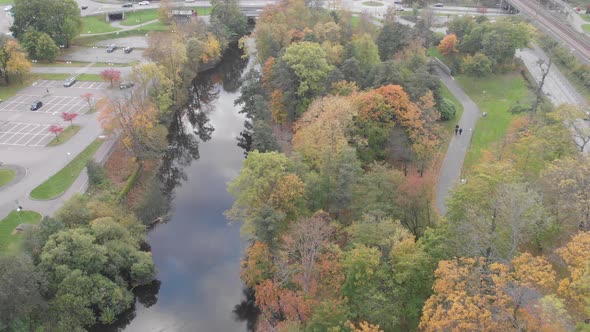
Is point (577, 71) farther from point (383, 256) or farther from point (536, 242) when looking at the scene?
point (383, 256)

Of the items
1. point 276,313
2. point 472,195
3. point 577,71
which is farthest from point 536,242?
point 577,71

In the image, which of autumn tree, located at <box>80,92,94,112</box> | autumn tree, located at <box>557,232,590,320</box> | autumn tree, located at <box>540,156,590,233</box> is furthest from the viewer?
autumn tree, located at <box>80,92,94,112</box>

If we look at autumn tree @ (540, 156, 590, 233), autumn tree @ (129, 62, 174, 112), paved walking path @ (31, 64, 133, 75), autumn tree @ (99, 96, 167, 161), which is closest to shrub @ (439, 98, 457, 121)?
autumn tree @ (540, 156, 590, 233)

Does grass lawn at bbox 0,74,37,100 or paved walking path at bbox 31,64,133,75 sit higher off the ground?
paved walking path at bbox 31,64,133,75

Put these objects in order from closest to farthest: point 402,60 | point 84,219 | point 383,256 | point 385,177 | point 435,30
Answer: point 383,256, point 385,177, point 84,219, point 402,60, point 435,30

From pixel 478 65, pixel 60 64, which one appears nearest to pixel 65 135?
pixel 60 64

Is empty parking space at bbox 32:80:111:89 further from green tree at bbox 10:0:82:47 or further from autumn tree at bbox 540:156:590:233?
autumn tree at bbox 540:156:590:233

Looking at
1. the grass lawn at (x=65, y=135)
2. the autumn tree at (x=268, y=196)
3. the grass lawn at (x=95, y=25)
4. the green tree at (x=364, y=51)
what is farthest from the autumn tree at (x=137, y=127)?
the grass lawn at (x=95, y=25)
